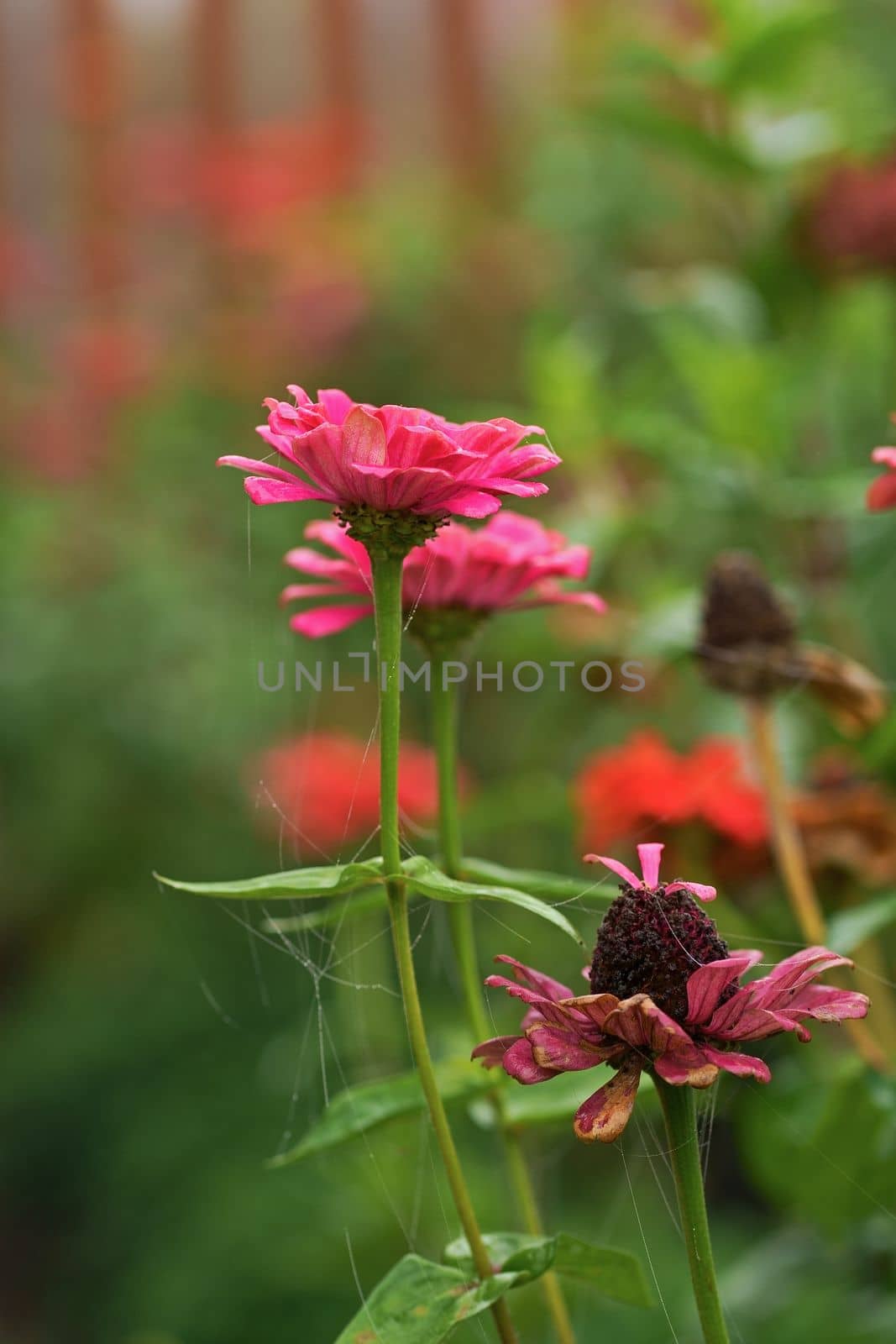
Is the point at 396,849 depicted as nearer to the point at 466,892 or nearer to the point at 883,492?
the point at 466,892

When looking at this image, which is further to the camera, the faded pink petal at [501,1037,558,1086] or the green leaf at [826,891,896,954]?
the green leaf at [826,891,896,954]

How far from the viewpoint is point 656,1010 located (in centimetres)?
23

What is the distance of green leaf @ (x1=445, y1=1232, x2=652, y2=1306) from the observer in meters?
0.27

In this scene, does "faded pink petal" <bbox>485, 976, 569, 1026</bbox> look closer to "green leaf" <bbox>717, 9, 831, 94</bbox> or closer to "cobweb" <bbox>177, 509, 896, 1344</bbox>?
"cobweb" <bbox>177, 509, 896, 1344</bbox>

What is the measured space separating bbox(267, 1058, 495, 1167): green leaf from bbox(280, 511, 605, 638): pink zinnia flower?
12 centimetres

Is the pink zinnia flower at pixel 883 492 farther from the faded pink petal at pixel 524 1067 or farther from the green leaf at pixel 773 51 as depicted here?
the green leaf at pixel 773 51

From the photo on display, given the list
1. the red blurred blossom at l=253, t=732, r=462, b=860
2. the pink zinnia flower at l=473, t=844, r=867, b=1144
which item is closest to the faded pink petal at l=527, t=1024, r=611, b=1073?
the pink zinnia flower at l=473, t=844, r=867, b=1144

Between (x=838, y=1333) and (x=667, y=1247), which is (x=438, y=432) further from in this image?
(x=667, y=1247)

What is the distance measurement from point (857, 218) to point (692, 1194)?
0.53 metres

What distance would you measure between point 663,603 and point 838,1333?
287mm

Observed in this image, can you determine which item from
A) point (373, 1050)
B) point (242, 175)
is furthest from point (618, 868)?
point (242, 175)

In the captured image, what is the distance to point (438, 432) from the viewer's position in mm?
242

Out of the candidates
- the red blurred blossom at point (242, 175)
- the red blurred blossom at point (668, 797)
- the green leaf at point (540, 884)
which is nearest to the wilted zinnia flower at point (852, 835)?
the red blurred blossom at point (668, 797)

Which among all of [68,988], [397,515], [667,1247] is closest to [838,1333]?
[667,1247]
